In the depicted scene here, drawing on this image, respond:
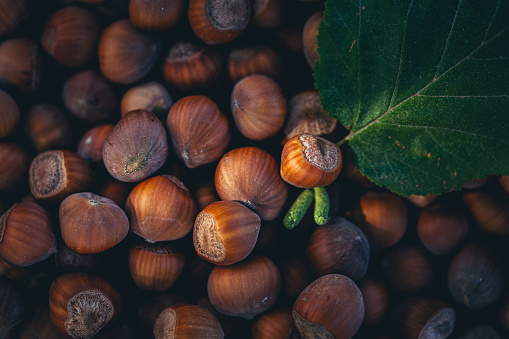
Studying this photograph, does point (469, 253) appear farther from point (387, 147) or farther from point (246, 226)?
point (246, 226)

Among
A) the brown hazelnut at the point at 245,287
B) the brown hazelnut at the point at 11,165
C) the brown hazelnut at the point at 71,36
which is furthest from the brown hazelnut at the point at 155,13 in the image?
the brown hazelnut at the point at 245,287

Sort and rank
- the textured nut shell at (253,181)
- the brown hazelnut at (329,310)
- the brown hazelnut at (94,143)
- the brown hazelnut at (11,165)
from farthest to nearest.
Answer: the brown hazelnut at (94,143), the brown hazelnut at (11,165), the textured nut shell at (253,181), the brown hazelnut at (329,310)

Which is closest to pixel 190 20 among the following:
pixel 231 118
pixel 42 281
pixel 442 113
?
pixel 231 118

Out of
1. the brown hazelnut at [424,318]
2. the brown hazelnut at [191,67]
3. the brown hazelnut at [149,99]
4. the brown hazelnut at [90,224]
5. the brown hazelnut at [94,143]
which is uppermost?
the brown hazelnut at [191,67]

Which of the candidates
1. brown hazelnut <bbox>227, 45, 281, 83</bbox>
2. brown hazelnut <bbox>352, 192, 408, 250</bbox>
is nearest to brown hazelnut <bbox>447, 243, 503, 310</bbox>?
brown hazelnut <bbox>352, 192, 408, 250</bbox>

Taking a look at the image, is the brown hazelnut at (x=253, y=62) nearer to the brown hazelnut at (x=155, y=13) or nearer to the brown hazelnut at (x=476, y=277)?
the brown hazelnut at (x=155, y=13)

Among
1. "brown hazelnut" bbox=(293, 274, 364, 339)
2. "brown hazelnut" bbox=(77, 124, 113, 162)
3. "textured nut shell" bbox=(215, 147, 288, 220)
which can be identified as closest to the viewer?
"brown hazelnut" bbox=(293, 274, 364, 339)

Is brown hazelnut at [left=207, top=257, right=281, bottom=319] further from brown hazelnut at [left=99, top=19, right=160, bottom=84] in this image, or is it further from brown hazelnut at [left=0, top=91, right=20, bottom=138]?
brown hazelnut at [left=0, top=91, right=20, bottom=138]

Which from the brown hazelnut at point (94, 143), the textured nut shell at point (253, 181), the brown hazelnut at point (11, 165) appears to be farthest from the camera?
the brown hazelnut at point (94, 143)

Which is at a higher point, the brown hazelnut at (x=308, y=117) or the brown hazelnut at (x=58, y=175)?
the brown hazelnut at (x=308, y=117)

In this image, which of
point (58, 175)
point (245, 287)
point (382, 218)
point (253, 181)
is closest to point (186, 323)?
point (245, 287)
